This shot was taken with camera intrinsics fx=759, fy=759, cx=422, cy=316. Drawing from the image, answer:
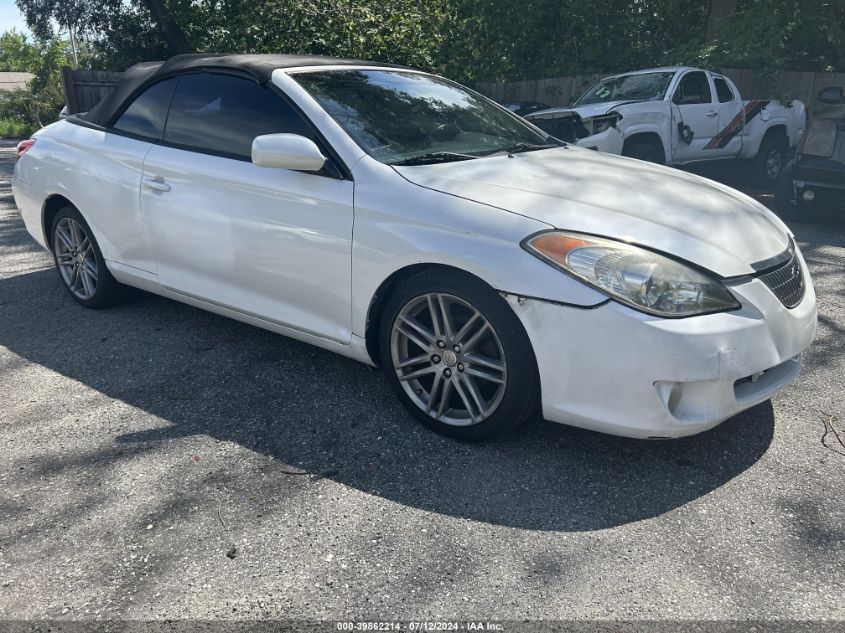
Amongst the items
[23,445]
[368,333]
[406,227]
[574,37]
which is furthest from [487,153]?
[574,37]

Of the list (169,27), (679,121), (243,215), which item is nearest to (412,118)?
(243,215)

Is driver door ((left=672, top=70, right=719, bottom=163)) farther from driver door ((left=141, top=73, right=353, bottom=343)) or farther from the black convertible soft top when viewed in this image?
driver door ((left=141, top=73, right=353, bottom=343))

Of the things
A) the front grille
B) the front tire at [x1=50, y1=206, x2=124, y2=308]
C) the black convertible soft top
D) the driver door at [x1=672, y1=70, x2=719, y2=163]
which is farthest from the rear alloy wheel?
the driver door at [x1=672, y1=70, x2=719, y2=163]

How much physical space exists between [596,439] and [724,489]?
0.59 meters

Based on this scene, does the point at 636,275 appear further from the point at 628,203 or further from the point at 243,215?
the point at 243,215

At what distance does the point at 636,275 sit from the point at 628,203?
1.78ft

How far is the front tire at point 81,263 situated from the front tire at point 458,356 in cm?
240

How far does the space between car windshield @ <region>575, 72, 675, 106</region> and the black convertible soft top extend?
645cm

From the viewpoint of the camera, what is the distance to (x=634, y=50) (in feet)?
53.0

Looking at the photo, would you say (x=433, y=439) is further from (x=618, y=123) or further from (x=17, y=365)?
(x=618, y=123)

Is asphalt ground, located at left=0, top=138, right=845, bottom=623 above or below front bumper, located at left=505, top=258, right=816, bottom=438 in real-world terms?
below

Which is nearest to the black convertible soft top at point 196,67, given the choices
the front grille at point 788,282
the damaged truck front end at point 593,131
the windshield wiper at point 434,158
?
the windshield wiper at point 434,158

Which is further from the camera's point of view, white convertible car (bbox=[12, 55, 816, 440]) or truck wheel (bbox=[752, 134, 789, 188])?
truck wheel (bbox=[752, 134, 789, 188])

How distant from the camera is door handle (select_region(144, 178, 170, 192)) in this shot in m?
4.17
